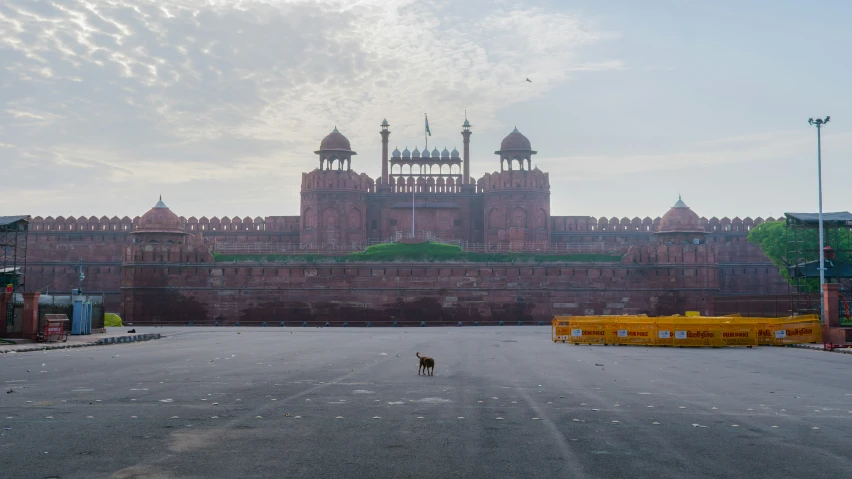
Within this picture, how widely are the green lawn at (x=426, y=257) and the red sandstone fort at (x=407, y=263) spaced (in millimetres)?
424

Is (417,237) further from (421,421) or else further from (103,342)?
(421,421)

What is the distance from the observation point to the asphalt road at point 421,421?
6.08 meters

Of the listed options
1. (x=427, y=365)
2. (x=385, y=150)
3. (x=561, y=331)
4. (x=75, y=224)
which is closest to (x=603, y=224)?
(x=385, y=150)

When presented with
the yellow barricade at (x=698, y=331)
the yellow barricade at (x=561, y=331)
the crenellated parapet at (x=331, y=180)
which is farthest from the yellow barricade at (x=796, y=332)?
the crenellated parapet at (x=331, y=180)

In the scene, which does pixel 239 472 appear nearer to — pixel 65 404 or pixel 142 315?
pixel 65 404

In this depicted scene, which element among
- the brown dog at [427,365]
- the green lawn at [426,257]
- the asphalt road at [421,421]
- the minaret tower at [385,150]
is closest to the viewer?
the asphalt road at [421,421]

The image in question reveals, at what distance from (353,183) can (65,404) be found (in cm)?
4688

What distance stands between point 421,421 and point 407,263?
37.4 metres

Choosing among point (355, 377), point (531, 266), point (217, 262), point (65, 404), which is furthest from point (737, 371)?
point (217, 262)

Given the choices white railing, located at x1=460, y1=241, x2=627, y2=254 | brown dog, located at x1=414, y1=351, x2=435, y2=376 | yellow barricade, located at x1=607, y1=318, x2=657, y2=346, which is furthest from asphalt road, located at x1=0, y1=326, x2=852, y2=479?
white railing, located at x1=460, y1=241, x2=627, y2=254

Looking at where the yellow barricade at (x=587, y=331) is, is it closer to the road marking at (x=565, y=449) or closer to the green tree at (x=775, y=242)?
the road marking at (x=565, y=449)

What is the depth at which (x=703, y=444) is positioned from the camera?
6.96 metres

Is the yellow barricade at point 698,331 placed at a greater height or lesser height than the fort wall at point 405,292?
lesser

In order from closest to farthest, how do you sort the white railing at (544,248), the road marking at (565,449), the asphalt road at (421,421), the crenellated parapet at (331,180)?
the road marking at (565,449) < the asphalt road at (421,421) < the white railing at (544,248) < the crenellated parapet at (331,180)
